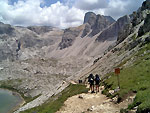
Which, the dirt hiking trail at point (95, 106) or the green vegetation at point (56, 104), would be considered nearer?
the dirt hiking trail at point (95, 106)

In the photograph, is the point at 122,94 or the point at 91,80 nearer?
the point at 122,94

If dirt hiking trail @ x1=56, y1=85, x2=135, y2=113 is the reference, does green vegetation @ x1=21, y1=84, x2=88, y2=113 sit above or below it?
below

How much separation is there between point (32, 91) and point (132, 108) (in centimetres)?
14039

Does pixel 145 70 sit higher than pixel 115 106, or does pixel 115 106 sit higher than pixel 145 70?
pixel 145 70

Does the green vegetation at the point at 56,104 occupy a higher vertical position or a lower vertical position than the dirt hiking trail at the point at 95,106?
lower

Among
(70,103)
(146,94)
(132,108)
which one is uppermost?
(146,94)

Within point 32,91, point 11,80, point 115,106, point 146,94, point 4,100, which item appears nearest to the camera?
point 146,94

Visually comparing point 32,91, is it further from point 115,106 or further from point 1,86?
point 115,106

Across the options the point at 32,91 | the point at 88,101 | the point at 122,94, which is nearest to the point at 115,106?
the point at 122,94

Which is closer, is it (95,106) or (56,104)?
(95,106)

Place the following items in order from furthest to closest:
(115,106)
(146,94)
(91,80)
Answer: (91,80), (115,106), (146,94)

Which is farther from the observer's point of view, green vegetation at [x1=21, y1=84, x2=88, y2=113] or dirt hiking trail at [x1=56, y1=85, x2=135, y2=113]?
green vegetation at [x1=21, y1=84, x2=88, y2=113]

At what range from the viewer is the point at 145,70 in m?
26.9

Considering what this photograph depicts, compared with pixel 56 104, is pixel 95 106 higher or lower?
higher
